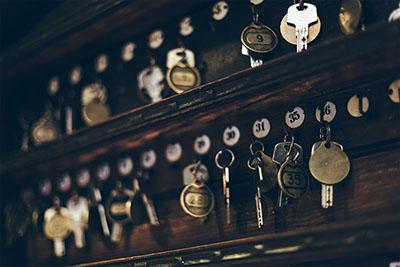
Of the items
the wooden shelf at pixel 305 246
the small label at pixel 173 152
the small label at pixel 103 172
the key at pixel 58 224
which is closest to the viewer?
the wooden shelf at pixel 305 246

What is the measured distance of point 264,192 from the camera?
2.69m

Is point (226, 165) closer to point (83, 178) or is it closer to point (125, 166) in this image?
point (125, 166)

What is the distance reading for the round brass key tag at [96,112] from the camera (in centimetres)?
349

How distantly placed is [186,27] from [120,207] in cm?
87

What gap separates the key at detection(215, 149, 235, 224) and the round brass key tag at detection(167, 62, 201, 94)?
1.03ft

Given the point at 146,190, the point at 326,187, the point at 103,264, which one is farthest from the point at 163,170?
the point at 326,187

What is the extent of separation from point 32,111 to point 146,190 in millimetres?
1155

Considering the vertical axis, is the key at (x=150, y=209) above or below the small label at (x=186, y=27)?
below

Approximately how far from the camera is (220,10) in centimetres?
303

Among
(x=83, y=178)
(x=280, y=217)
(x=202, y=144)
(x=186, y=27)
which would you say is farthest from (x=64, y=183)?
(x=280, y=217)

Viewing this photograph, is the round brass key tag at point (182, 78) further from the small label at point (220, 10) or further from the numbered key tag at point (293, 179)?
the numbered key tag at point (293, 179)

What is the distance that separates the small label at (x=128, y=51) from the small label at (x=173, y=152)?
0.55 metres

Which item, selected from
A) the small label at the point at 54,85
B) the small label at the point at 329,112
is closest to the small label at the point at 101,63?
the small label at the point at 54,85

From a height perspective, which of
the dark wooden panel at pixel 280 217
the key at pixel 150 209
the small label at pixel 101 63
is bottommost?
the dark wooden panel at pixel 280 217
